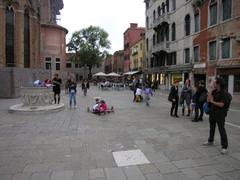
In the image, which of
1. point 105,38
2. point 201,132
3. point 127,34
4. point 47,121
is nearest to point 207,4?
point 201,132

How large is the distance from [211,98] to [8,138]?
5505 mm

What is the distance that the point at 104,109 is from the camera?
10.5m

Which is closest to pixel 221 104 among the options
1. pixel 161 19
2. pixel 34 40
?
pixel 161 19

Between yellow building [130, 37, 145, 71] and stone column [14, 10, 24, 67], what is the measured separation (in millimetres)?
21257

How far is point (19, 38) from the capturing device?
23.9 m

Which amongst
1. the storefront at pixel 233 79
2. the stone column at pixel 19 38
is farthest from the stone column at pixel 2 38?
the storefront at pixel 233 79

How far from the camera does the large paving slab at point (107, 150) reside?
4062 mm

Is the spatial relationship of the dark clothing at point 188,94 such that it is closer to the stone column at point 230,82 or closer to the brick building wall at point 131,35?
the stone column at point 230,82

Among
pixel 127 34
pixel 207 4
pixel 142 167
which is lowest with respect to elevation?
pixel 142 167

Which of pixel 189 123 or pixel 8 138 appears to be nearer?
pixel 8 138

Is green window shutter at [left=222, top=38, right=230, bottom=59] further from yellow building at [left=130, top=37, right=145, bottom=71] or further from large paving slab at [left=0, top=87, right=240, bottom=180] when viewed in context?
yellow building at [left=130, top=37, right=145, bottom=71]

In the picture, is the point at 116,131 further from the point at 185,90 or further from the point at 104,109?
the point at 185,90

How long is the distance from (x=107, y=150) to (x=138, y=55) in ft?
129

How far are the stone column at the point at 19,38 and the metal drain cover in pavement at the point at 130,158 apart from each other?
22.5 m
